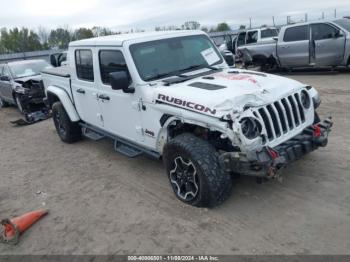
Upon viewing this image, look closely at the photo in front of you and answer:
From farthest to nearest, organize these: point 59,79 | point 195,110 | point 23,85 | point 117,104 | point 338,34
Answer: point 338,34 < point 23,85 < point 59,79 < point 117,104 < point 195,110

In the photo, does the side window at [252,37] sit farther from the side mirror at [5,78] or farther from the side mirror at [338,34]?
the side mirror at [5,78]

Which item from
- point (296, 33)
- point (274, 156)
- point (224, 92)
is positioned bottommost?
point (274, 156)

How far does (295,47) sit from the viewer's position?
12344 mm

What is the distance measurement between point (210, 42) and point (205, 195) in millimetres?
2706

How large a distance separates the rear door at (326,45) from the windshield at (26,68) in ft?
28.9

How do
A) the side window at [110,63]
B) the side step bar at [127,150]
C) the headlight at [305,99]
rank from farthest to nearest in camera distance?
the side step bar at [127,150] → the side window at [110,63] → the headlight at [305,99]

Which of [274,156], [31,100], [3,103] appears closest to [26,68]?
[31,100]

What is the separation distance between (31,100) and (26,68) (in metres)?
1.73

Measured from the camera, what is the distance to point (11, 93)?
447 inches

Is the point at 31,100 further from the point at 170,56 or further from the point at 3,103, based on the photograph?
the point at 170,56

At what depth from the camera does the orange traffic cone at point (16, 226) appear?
4066 mm

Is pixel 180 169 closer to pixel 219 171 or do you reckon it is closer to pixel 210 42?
pixel 219 171

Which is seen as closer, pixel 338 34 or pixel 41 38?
pixel 338 34

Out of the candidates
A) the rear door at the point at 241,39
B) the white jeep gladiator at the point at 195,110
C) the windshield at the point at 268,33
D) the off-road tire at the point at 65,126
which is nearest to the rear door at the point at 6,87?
the off-road tire at the point at 65,126
